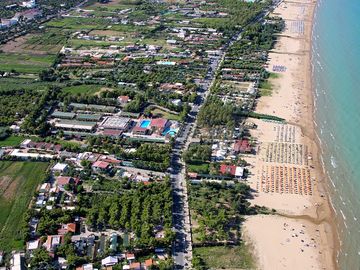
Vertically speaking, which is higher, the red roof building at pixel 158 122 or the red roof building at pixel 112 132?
the red roof building at pixel 158 122

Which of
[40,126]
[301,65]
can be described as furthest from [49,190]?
[301,65]

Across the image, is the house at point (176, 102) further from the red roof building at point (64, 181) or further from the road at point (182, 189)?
the red roof building at point (64, 181)

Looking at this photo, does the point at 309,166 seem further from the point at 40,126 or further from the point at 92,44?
the point at 92,44

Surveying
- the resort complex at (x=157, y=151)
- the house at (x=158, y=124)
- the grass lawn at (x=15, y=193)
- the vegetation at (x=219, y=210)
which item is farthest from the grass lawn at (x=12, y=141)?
the vegetation at (x=219, y=210)

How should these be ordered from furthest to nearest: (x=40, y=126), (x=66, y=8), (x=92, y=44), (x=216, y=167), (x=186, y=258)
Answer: (x=66, y=8), (x=92, y=44), (x=40, y=126), (x=216, y=167), (x=186, y=258)

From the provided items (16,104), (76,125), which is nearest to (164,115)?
(76,125)

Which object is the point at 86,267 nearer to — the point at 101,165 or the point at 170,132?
the point at 101,165
